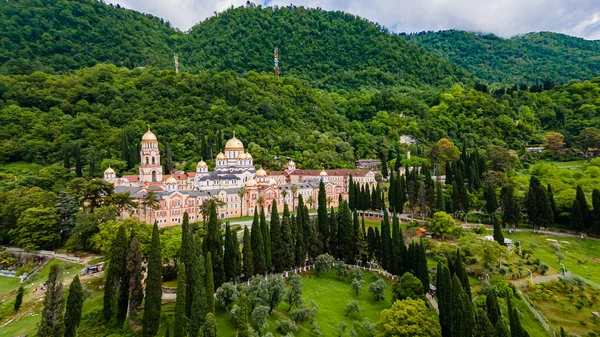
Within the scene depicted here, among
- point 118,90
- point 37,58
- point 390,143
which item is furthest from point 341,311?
point 37,58

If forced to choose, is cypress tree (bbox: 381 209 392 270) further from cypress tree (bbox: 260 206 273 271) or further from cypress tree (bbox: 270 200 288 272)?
cypress tree (bbox: 260 206 273 271)

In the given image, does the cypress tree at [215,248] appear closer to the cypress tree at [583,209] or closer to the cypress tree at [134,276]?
the cypress tree at [134,276]

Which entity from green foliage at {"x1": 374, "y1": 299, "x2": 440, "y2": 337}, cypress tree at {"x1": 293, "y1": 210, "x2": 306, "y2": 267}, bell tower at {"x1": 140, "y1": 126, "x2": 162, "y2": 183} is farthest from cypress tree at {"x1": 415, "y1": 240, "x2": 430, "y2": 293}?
bell tower at {"x1": 140, "y1": 126, "x2": 162, "y2": 183}

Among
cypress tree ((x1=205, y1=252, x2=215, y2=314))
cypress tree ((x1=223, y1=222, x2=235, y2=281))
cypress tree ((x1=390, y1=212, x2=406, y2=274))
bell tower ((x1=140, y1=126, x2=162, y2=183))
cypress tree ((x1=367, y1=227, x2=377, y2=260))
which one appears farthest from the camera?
bell tower ((x1=140, y1=126, x2=162, y2=183))

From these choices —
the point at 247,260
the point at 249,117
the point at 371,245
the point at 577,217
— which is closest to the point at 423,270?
the point at 371,245

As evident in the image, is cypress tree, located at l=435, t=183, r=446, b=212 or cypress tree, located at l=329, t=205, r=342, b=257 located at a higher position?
cypress tree, located at l=435, t=183, r=446, b=212

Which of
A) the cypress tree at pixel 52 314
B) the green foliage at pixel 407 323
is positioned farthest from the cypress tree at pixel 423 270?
the cypress tree at pixel 52 314
